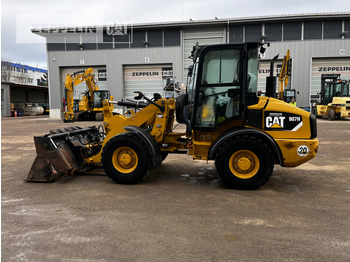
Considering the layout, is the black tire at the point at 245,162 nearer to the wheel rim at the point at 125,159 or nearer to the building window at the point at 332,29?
the wheel rim at the point at 125,159

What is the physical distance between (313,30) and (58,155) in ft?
85.7

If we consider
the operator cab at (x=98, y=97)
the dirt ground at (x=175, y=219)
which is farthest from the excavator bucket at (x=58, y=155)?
the operator cab at (x=98, y=97)

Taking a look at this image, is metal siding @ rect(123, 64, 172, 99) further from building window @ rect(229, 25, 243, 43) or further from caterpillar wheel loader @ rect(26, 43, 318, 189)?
caterpillar wheel loader @ rect(26, 43, 318, 189)

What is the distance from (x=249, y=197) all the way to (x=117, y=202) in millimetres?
2058

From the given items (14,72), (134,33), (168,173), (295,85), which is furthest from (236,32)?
(14,72)

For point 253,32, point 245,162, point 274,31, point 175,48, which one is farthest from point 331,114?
point 245,162

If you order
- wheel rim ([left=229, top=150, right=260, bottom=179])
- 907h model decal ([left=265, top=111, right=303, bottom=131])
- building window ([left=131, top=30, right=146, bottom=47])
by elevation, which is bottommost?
wheel rim ([left=229, top=150, right=260, bottom=179])

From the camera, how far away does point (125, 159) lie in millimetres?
5266

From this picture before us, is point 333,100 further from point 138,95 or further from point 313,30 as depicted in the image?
point 138,95

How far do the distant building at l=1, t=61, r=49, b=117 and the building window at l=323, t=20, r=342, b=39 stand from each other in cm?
3872

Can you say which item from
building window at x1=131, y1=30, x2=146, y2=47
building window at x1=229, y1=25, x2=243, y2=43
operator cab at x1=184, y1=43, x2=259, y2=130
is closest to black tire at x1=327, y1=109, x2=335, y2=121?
building window at x1=229, y1=25, x2=243, y2=43

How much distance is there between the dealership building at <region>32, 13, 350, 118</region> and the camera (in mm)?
24969

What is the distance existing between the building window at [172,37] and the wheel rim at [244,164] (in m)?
23.5

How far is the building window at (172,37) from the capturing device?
87.9 feet
